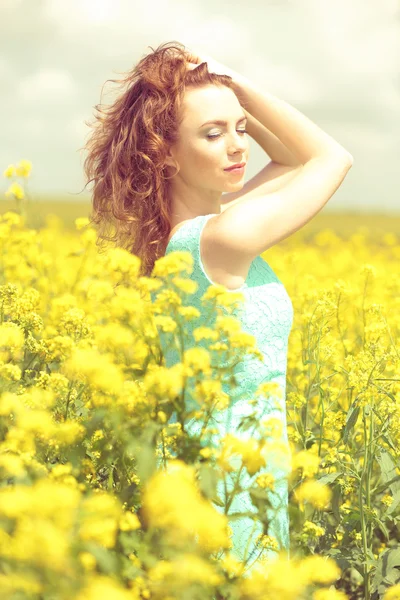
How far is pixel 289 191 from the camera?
6.21ft

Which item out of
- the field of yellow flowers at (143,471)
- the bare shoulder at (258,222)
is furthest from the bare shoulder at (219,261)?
the field of yellow flowers at (143,471)

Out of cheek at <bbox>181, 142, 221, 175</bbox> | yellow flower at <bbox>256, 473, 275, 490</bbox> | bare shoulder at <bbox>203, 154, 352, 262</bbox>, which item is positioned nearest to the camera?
yellow flower at <bbox>256, 473, 275, 490</bbox>

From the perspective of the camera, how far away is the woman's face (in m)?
2.01

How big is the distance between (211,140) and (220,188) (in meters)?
0.13

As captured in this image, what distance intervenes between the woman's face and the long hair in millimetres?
43

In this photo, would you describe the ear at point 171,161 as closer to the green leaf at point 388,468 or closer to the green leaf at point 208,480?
the green leaf at point 388,468

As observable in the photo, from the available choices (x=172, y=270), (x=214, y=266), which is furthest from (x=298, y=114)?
(x=172, y=270)

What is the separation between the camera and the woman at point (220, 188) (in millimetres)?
1821

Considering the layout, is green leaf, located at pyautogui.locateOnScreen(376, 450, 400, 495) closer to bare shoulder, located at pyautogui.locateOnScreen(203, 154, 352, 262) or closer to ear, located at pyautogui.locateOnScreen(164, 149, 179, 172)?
bare shoulder, located at pyautogui.locateOnScreen(203, 154, 352, 262)

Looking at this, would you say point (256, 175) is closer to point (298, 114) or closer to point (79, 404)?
point (298, 114)

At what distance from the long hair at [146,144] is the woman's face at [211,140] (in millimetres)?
43

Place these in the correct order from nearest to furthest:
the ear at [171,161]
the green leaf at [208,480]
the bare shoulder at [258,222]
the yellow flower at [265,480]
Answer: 1. the green leaf at [208,480]
2. the yellow flower at [265,480]
3. the bare shoulder at [258,222]
4. the ear at [171,161]

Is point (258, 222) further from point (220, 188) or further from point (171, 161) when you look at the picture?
point (171, 161)

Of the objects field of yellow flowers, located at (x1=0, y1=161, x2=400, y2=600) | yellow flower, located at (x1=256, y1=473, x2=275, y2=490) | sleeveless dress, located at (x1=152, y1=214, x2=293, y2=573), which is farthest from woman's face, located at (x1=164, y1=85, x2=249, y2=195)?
yellow flower, located at (x1=256, y1=473, x2=275, y2=490)
